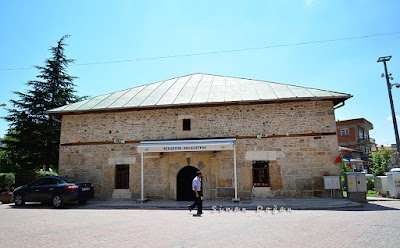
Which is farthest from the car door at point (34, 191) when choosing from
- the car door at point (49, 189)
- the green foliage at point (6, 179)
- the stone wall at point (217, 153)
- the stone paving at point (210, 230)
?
the green foliage at point (6, 179)

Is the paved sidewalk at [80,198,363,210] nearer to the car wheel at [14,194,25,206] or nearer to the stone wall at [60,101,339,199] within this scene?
the stone wall at [60,101,339,199]

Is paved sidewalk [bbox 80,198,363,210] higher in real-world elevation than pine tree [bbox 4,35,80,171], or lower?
lower

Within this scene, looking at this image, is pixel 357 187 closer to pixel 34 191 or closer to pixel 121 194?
pixel 121 194

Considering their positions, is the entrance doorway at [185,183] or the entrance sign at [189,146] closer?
the entrance sign at [189,146]

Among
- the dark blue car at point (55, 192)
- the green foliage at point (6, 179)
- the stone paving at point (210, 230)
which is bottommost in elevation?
the stone paving at point (210, 230)

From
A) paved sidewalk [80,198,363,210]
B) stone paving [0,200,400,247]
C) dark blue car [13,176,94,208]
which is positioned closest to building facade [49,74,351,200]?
paved sidewalk [80,198,363,210]

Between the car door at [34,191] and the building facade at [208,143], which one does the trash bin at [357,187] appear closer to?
the building facade at [208,143]

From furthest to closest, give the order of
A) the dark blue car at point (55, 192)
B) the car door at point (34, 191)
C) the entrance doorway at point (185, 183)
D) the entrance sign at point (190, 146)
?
the entrance doorway at point (185, 183)
the car door at point (34, 191)
the entrance sign at point (190, 146)
the dark blue car at point (55, 192)

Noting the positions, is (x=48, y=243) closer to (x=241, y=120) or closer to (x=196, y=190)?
(x=196, y=190)

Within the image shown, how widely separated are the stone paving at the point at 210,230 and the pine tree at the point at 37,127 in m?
11.2

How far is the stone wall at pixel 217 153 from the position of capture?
34.9 feet

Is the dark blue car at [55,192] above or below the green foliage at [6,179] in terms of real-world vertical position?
below

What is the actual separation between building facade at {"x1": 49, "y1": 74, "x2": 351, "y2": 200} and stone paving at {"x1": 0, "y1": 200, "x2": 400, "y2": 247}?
2.95m

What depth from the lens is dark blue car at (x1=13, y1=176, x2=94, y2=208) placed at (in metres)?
10.0
